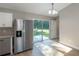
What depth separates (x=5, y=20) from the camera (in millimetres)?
4605

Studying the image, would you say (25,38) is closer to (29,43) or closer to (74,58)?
(29,43)

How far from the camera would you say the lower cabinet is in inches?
169

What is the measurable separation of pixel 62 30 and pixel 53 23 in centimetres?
195

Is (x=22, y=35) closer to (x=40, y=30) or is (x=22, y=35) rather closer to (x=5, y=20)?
(x=5, y=20)

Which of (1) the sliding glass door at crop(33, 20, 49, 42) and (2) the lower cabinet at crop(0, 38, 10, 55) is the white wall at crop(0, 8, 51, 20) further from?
(2) the lower cabinet at crop(0, 38, 10, 55)

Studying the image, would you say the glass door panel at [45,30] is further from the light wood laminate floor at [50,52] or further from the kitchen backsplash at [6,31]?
the kitchen backsplash at [6,31]

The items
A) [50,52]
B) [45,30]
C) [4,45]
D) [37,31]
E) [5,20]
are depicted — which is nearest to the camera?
[4,45]

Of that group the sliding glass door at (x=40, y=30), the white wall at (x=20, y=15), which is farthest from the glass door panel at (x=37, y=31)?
the white wall at (x=20, y=15)

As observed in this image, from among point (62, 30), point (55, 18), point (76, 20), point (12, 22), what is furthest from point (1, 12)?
point (55, 18)

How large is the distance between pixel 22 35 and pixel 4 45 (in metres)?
1.06

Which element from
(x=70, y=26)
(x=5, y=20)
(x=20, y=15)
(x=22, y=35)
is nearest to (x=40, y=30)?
(x=70, y=26)

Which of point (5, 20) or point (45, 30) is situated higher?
point (5, 20)

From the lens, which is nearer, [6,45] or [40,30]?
[6,45]

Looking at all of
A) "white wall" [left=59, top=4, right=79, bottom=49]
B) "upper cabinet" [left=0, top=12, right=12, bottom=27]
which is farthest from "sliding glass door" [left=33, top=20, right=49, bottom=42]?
"upper cabinet" [left=0, top=12, right=12, bottom=27]
